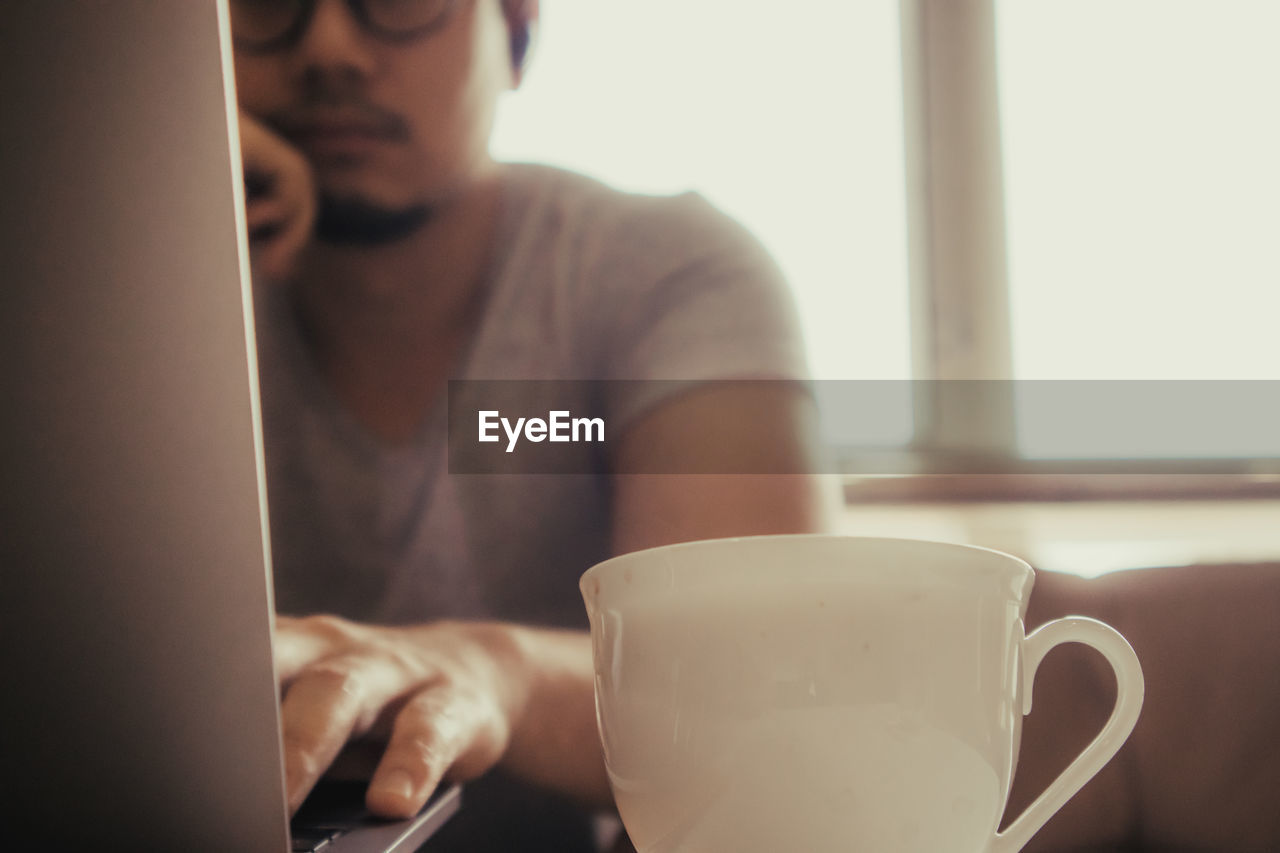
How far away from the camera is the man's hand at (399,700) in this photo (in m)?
0.31

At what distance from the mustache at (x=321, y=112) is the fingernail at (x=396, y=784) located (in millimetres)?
771

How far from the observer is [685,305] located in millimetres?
818

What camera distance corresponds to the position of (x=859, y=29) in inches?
67.3

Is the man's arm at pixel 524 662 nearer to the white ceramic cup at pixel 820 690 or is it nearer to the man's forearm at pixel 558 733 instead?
the man's forearm at pixel 558 733

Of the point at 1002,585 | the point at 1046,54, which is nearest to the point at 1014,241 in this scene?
the point at 1046,54

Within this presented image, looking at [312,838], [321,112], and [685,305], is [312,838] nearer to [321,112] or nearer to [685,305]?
[685,305]

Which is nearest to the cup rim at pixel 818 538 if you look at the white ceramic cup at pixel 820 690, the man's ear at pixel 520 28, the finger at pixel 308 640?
the white ceramic cup at pixel 820 690

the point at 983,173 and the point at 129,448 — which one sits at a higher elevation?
the point at 983,173

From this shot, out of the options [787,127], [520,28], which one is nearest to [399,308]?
[520,28]

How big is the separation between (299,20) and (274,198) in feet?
0.58

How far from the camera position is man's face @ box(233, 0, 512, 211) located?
3.00ft

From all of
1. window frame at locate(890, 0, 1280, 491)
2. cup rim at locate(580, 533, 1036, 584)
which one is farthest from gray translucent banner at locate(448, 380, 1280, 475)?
cup rim at locate(580, 533, 1036, 584)

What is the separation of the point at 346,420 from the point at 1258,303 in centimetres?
155

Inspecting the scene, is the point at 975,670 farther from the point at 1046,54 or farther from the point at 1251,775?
the point at 1046,54
